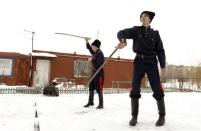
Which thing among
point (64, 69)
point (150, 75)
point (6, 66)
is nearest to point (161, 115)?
point (150, 75)

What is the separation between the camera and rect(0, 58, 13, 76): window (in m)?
24.5

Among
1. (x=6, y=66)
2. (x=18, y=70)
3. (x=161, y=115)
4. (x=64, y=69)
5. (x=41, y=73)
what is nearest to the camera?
(x=161, y=115)

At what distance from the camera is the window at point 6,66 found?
2448 cm

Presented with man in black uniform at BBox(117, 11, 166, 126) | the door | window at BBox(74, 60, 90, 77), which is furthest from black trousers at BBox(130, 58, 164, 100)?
window at BBox(74, 60, 90, 77)

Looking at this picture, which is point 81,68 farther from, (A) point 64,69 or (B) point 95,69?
(B) point 95,69

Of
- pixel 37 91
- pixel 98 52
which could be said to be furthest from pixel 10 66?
pixel 98 52

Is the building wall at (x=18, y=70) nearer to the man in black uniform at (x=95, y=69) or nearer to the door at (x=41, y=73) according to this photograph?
the door at (x=41, y=73)

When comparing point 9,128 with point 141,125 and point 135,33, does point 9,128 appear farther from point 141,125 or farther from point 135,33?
point 135,33

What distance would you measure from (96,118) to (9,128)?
58.2 inches

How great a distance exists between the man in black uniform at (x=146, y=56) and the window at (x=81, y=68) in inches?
881

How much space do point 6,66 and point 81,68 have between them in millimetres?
6055

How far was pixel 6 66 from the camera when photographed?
81.0 feet

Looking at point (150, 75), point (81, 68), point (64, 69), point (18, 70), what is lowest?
point (150, 75)

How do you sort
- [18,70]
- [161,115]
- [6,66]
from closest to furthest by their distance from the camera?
[161,115] < [6,66] < [18,70]
